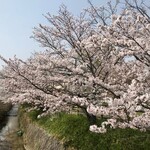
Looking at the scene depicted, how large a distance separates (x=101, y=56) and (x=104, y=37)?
436 cm

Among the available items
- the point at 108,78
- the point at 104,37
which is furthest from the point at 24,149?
the point at 104,37

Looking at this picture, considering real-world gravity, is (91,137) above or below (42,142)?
above

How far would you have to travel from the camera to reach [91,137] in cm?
1213

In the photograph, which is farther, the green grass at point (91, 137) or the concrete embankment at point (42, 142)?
the concrete embankment at point (42, 142)

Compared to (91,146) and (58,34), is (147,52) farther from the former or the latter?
(58,34)

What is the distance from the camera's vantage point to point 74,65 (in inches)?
518

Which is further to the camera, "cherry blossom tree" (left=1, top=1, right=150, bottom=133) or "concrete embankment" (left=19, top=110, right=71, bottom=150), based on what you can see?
"concrete embankment" (left=19, top=110, right=71, bottom=150)

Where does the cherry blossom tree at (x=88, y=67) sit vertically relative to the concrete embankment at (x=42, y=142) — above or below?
above

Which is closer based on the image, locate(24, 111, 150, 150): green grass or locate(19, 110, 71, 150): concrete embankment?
locate(24, 111, 150, 150): green grass

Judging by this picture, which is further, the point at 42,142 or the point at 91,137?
the point at 42,142

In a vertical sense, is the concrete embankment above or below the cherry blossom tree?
below

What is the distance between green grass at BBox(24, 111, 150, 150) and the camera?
415 inches

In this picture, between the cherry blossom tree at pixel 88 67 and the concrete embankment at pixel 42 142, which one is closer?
the cherry blossom tree at pixel 88 67

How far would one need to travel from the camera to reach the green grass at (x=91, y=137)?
1055 cm
